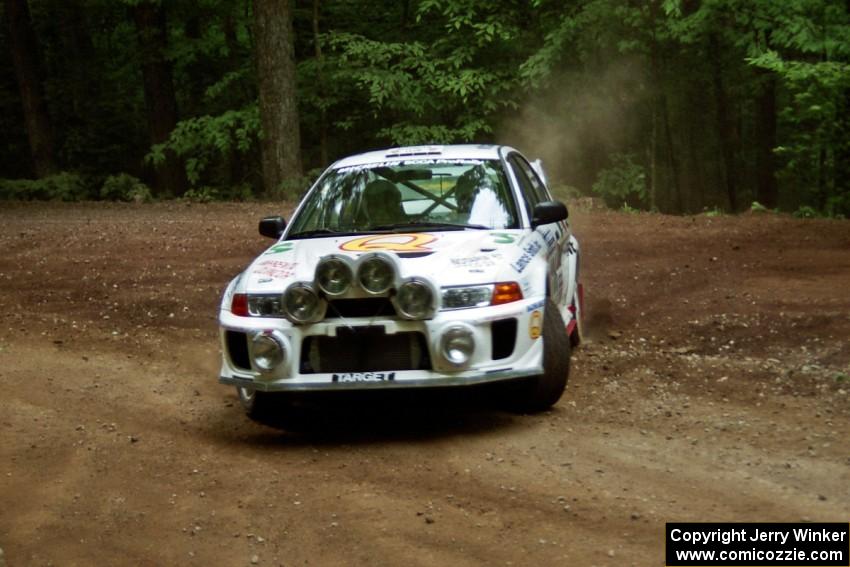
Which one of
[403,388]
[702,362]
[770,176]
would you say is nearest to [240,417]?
[403,388]

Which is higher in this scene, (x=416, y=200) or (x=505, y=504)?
(x=416, y=200)

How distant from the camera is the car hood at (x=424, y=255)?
729 cm

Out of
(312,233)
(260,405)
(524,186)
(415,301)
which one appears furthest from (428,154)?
(260,405)

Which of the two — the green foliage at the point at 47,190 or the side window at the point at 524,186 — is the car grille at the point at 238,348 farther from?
the green foliage at the point at 47,190

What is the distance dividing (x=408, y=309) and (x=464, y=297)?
35 cm

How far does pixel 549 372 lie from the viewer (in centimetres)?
759

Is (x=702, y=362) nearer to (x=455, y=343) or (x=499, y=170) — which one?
(x=499, y=170)

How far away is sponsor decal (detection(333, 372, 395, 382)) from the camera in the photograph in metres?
7.18

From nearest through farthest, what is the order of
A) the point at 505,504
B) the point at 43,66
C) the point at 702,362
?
the point at 505,504 < the point at 702,362 < the point at 43,66

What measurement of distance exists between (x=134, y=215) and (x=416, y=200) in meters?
11.4

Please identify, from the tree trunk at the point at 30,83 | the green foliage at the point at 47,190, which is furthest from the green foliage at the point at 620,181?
the tree trunk at the point at 30,83

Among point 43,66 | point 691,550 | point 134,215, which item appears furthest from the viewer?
point 43,66

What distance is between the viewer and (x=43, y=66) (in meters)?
35.7

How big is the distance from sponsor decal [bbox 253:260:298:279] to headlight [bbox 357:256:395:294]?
1.92 ft
